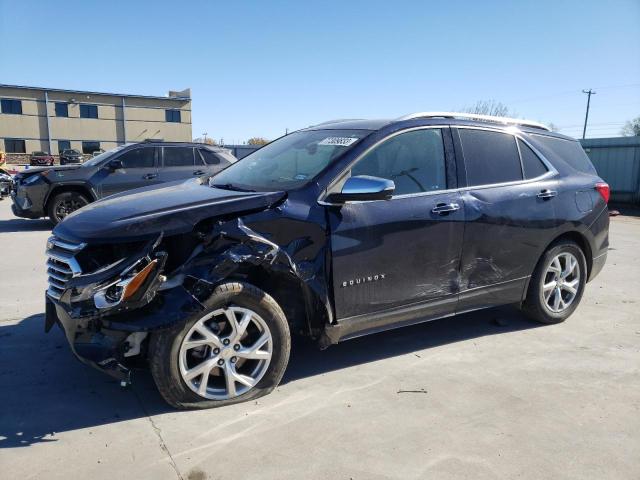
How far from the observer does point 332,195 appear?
3.52 meters

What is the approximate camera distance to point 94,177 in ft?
33.9

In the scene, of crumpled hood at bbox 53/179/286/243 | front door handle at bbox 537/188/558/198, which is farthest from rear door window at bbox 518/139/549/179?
crumpled hood at bbox 53/179/286/243

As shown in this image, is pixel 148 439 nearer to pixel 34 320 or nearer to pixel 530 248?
pixel 34 320

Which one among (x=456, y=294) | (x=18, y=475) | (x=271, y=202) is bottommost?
(x=18, y=475)

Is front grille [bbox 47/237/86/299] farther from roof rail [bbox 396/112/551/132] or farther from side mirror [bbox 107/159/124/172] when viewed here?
side mirror [bbox 107/159/124/172]

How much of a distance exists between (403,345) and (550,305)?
1593 mm

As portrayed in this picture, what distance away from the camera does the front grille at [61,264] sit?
3121 millimetres

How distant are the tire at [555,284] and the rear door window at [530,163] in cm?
69

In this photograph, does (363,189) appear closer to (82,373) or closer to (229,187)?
(229,187)

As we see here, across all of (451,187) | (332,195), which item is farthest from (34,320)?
(451,187)

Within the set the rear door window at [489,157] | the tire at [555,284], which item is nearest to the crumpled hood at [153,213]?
the rear door window at [489,157]

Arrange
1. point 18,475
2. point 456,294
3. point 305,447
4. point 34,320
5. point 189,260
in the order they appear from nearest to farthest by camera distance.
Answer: point 18,475 → point 305,447 → point 189,260 → point 456,294 → point 34,320

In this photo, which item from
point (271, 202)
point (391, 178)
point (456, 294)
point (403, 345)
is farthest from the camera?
point (403, 345)

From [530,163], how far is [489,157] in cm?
54
